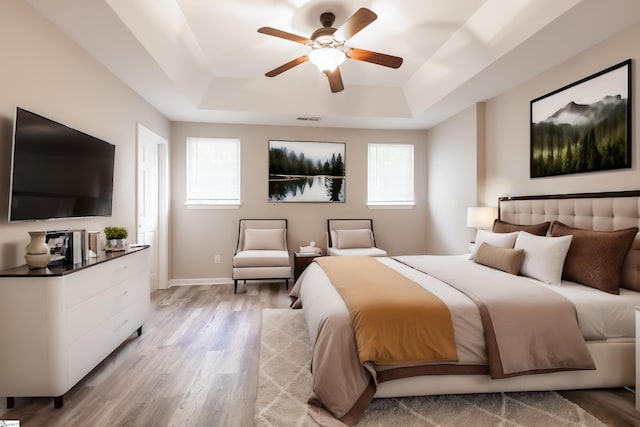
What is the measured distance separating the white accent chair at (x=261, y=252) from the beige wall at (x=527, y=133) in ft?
9.16

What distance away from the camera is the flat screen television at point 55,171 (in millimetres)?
1989

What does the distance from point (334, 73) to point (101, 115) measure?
2.16m

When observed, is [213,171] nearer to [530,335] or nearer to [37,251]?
[37,251]

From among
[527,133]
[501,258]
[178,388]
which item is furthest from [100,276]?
[527,133]

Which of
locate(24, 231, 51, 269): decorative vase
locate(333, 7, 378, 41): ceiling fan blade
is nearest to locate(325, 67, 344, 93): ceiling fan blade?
locate(333, 7, 378, 41): ceiling fan blade

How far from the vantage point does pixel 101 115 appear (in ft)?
9.86

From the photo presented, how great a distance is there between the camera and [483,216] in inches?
149

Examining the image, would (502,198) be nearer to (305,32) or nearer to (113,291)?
(305,32)

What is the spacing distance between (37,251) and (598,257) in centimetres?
364

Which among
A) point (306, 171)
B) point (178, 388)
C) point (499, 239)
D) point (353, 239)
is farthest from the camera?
point (306, 171)

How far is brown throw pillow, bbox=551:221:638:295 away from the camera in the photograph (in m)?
2.21

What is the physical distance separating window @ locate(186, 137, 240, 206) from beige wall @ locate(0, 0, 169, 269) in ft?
5.00

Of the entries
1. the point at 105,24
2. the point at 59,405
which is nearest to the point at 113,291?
the point at 59,405

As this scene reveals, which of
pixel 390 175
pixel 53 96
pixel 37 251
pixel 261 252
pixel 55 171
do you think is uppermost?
pixel 53 96
